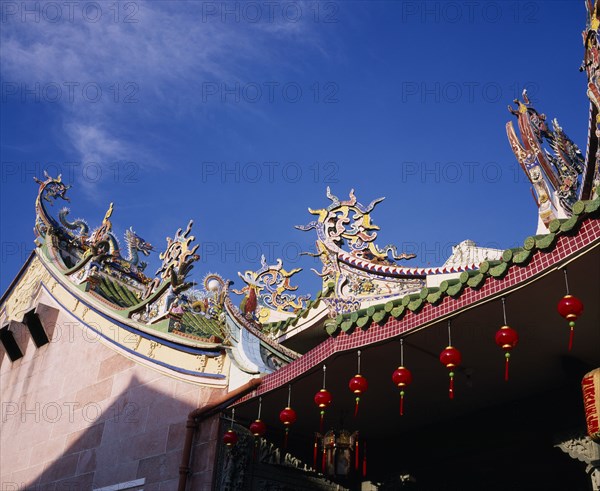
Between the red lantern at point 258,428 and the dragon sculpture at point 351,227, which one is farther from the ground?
the dragon sculpture at point 351,227

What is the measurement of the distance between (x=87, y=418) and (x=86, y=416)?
56mm

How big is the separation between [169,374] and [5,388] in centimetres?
426

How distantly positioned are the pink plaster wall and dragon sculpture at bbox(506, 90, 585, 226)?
5.31 metres

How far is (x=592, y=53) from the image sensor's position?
7.64 meters

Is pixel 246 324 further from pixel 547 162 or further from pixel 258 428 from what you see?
pixel 547 162

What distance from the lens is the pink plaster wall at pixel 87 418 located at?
786cm

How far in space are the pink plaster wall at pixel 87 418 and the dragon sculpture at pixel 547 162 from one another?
17.4 ft

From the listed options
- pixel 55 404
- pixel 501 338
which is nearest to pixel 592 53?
pixel 501 338

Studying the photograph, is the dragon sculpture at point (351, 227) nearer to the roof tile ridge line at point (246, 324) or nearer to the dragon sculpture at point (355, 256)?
the dragon sculpture at point (355, 256)

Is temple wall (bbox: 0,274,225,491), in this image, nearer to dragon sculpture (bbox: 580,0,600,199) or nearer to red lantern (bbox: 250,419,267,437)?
red lantern (bbox: 250,419,267,437)

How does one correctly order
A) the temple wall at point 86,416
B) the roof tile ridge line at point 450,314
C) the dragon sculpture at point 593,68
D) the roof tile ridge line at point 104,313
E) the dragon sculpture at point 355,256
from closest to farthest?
the roof tile ridge line at point 450,314 < the dragon sculpture at point 593,68 < the temple wall at point 86,416 < the roof tile ridge line at point 104,313 < the dragon sculpture at point 355,256

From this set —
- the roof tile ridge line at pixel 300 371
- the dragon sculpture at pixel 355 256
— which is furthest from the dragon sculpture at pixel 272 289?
the roof tile ridge line at pixel 300 371

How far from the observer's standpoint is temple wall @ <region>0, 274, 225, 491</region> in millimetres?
7859

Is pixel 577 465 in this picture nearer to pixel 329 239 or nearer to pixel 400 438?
pixel 400 438
